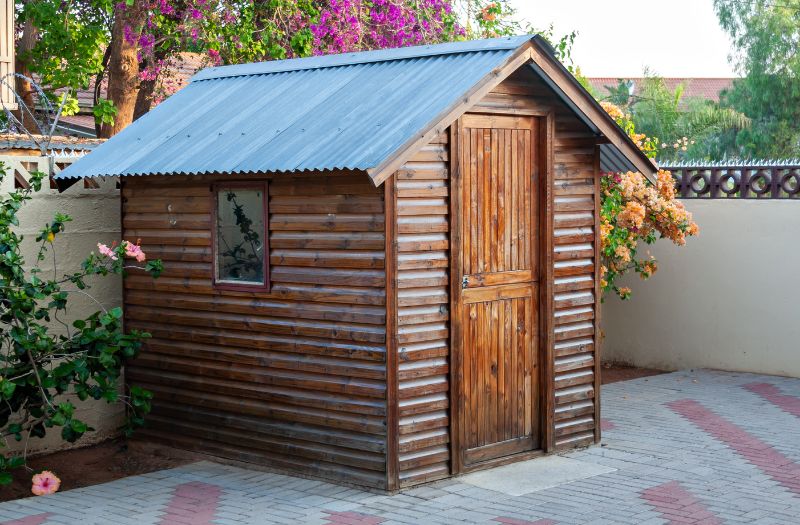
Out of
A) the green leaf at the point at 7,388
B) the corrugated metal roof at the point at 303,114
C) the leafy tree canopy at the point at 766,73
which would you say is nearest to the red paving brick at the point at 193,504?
the green leaf at the point at 7,388

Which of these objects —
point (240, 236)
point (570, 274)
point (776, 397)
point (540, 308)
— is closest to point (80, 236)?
point (240, 236)

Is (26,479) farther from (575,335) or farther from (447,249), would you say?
(575,335)

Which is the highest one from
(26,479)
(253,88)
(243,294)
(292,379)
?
(253,88)

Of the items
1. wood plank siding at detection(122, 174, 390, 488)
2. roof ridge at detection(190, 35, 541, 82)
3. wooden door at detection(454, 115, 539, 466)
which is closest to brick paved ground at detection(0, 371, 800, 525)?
wood plank siding at detection(122, 174, 390, 488)

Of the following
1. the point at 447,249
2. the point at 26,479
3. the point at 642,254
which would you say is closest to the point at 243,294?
the point at 447,249

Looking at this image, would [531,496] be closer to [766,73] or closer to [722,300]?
[722,300]

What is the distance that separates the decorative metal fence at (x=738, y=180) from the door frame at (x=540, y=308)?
4.82 m

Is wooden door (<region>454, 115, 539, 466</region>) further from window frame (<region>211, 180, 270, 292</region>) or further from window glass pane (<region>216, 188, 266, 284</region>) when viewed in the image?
window glass pane (<region>216, 188, 266, 284</region>)

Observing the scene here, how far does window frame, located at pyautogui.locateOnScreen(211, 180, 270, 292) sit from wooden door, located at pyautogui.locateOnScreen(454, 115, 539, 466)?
1.38 metres

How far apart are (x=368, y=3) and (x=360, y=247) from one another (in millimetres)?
9603

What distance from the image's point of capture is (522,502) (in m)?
7.42

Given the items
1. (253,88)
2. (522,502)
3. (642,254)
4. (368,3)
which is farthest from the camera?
(368,3)

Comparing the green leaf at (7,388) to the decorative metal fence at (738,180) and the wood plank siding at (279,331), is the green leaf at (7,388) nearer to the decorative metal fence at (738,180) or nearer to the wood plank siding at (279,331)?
the wood plank siding at (279,331)

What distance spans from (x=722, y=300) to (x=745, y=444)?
390 cm
